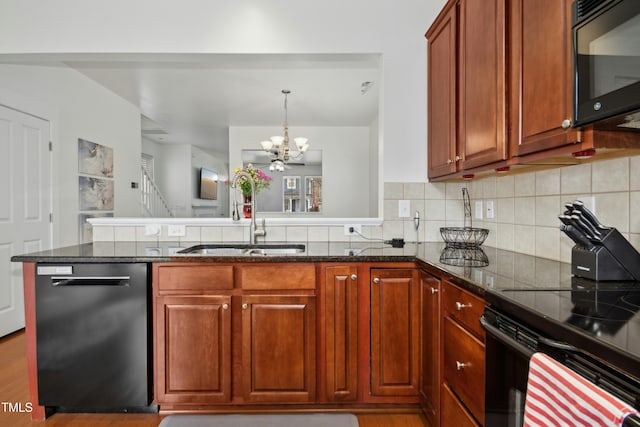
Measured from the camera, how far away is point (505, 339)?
1066 mm

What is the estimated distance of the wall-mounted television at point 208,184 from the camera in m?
9.19

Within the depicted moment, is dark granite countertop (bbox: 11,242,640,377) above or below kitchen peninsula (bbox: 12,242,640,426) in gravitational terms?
above

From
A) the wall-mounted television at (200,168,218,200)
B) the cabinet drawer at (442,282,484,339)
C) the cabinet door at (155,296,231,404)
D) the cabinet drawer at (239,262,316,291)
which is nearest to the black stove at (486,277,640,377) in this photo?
the cabinet drawer at (442,282,484,339)

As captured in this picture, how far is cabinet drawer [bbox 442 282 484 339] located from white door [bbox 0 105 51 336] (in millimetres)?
3753

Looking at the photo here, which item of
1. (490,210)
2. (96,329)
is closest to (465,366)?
(490,210)

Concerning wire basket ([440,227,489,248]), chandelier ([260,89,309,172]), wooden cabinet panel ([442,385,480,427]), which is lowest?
wooden cabinet panel ([442,385,480,427])

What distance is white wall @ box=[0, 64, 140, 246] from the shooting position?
3.51m

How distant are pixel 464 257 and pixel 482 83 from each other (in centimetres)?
86

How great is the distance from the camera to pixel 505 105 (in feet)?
5.26

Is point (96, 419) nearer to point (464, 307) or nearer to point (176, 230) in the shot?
point (176, 230)

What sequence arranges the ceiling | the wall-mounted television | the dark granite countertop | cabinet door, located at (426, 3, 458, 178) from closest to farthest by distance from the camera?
the dark granite countertop, cabinet door, located at (426, 3, 458, 178), the ceiling, the wall-mounted television

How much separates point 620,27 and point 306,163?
5.96 meters

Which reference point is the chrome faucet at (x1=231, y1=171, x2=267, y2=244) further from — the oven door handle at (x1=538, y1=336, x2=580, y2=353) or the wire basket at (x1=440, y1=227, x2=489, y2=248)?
the oven door handle at (x1=538, y1=336, x2=580, y2=353)

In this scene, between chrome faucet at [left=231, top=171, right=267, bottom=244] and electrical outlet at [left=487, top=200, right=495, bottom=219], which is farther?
chrome faucet at [left=231, top=171, right=267, bottom=244]
